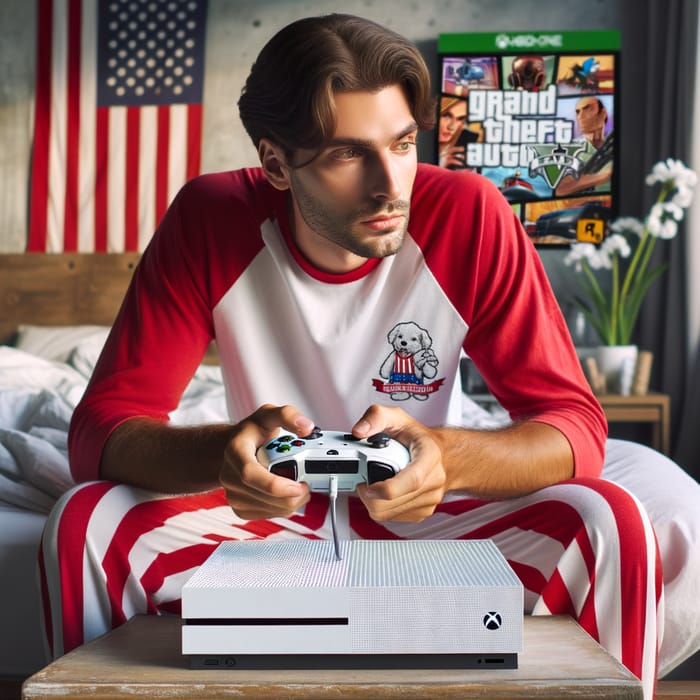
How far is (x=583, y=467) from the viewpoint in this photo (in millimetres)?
1108

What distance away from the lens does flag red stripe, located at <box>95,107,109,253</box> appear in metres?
3.92

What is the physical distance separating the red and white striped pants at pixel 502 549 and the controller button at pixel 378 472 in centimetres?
24

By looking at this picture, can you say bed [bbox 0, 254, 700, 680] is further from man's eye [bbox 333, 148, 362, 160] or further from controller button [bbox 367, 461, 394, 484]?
man's eye [bbox 333, 148, 362, 160]

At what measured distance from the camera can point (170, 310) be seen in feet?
4.29

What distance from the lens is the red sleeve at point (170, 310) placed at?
1219 millimetres

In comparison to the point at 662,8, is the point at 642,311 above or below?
below

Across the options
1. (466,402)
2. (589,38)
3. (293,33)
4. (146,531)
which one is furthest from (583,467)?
(589,38)

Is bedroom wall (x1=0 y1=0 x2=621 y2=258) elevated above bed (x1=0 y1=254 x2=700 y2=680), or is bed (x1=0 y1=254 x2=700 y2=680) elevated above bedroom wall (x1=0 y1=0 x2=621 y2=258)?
bedroom wall (x1=0 y1=0 x2=621 y2=258)

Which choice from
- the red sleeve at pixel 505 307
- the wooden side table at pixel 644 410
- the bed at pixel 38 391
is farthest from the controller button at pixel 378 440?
the wooden side table at pixel 644 410

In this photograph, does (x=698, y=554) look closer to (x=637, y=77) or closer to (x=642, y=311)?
(x=642, y=311)

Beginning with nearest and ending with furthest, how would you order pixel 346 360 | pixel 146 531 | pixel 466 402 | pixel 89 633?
pixel 89 633, pixel 146 531, pixel 346 360, pixel 466 402

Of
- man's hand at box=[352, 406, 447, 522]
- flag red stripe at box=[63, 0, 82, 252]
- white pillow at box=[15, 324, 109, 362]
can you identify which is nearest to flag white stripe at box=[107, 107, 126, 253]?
flag red stripe at box=[63, 0, 82, 252]

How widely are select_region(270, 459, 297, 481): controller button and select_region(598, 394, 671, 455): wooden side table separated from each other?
2.57 meters

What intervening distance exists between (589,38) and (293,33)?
9.50ft
